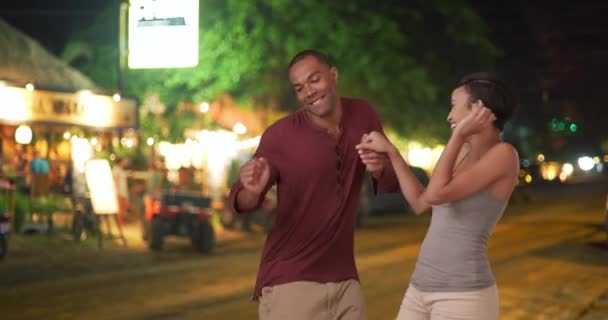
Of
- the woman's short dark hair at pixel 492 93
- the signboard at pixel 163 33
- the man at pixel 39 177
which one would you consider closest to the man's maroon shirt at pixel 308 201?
the woman's short dark hair at pixel 492 93

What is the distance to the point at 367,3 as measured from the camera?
27.0 metres

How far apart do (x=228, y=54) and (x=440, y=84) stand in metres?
9.51

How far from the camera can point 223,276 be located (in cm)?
1370

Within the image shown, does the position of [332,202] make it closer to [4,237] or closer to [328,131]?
[328,131]

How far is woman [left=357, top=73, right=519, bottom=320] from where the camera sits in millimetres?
3619

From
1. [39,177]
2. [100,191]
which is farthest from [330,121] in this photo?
[39,177]

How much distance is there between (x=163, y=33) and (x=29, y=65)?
5534mm

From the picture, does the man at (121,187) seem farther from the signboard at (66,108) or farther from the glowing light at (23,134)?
the glowing light at (23,134)

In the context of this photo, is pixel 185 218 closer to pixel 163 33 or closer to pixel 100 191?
pixel 100 191

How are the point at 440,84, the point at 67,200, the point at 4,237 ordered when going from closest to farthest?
the point at 4,237
the point at 67,200
the point at 440,84

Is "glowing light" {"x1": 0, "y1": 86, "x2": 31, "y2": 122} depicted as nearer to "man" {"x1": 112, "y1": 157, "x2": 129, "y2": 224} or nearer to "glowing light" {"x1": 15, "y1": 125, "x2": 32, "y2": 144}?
"glowing light" {"x1": 15, "y1": 125, "x2": 32, "y2": 144}

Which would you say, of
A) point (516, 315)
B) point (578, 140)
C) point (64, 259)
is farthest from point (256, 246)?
point (578, 140)

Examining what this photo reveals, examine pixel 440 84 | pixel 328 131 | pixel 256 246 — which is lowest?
pixel 256 246

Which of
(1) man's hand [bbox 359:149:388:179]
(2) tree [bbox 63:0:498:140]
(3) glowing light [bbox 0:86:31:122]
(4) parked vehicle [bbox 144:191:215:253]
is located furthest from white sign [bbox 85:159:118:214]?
(1) man's hand [bbox 359:149:388:179]
